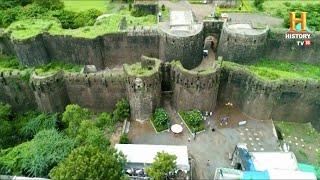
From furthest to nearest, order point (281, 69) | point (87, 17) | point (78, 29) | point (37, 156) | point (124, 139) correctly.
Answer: point (87, 17) < point (78, 29) < point (281, 69) < point (124, 139) < point (37, 156)

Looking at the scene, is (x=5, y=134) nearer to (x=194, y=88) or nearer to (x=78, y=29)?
(x=78, y=29)

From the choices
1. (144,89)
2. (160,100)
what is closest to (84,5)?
(160,100)

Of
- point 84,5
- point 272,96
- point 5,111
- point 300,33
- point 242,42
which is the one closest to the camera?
point 272,96

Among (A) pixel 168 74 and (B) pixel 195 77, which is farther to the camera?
(A) pixel 168 74

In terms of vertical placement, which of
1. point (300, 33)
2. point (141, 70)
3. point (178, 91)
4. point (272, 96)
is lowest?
point (272, 96)

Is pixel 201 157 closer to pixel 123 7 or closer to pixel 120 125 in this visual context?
pixel 120 125

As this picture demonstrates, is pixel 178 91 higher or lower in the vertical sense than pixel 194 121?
higher

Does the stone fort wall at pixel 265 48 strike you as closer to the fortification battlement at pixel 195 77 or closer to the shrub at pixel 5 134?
the fortification battlement at pixel 195 77
